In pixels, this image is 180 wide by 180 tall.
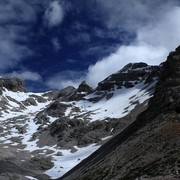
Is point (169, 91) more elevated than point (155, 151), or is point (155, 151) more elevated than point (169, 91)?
point (169, 91)

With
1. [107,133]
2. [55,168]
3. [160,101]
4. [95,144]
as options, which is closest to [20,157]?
[55,168]

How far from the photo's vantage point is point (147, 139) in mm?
59406

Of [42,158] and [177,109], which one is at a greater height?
[42,158]

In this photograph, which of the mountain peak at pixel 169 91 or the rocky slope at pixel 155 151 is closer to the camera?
the rocky slope at pixel 155 151

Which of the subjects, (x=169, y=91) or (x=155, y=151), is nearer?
(x=155, y=151)

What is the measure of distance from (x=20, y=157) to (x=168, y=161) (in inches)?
5605

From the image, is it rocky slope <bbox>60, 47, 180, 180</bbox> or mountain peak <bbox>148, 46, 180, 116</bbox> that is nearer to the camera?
rocky slope <bbox>60, 47, 180, 180</bbox>

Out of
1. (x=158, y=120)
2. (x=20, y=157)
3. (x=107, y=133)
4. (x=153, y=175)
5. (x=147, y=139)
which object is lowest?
(x=153, y=175)

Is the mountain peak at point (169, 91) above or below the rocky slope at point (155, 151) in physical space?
above

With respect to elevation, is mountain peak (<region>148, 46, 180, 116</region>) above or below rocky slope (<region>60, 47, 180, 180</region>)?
above

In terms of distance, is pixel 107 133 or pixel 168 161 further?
pixel 107 133

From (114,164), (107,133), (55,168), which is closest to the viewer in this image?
(114,164)

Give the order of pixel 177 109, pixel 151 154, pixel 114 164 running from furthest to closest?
pixel 177 109, pixel 114 164, pixel 151 154

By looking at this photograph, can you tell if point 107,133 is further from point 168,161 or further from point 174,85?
point 168,161
